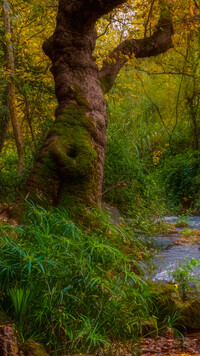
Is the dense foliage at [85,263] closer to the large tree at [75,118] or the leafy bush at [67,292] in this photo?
the leafy bush at [67,292]

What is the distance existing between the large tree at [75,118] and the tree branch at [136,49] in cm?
12

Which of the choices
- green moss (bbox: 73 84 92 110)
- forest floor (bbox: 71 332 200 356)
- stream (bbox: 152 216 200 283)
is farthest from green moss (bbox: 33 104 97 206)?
forest floor (bbox: 71 332 200 356)

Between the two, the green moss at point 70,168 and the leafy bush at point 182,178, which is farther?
the leafy bush at point 182,178

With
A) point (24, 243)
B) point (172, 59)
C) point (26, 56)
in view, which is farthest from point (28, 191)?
point (172, 59)

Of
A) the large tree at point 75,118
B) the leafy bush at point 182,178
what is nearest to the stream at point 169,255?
the large tree at point 75,118

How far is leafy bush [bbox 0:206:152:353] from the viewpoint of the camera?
104 inches

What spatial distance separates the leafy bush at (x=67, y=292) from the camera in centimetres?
265

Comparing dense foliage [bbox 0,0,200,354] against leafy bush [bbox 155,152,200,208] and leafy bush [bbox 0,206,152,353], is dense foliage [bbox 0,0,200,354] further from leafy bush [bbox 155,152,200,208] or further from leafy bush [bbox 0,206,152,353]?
leafy bush [bbox 155,152,200,208]

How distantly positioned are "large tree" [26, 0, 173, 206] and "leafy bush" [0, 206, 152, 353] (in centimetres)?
182

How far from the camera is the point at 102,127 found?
20.2ft

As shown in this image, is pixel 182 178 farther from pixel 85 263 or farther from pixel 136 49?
pixel 85 263

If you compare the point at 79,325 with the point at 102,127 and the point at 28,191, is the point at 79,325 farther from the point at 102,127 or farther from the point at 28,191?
the point at 102,127

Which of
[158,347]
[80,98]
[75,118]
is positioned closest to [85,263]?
[158,347]

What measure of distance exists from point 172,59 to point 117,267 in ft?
41.4
